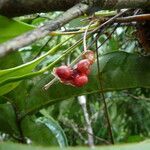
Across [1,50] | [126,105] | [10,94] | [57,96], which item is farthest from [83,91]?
[126,105]

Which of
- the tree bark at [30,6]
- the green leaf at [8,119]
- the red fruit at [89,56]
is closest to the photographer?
the tree bark at [30,6]

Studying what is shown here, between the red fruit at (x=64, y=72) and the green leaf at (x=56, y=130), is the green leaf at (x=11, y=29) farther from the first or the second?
the green leaf at (x=56, y=130)

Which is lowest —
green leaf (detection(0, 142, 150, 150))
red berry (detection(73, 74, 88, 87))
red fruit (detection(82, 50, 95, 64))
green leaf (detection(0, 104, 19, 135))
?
green leaf (detection(0, 104, 19, 135))

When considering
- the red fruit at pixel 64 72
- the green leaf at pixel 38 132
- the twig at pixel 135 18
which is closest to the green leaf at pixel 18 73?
the red fruit at pixel 64 72

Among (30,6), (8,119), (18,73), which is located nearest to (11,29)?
(18,73)

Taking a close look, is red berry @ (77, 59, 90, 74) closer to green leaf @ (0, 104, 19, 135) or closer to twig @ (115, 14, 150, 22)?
twig @ (115, 14, 150, 22)

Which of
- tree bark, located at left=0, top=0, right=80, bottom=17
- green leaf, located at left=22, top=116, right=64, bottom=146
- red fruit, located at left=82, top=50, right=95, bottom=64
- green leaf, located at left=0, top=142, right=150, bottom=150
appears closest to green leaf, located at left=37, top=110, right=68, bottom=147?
green leaf, located at left=22, top=116, right=64, bottom=146

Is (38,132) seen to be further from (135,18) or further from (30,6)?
(30,6)
